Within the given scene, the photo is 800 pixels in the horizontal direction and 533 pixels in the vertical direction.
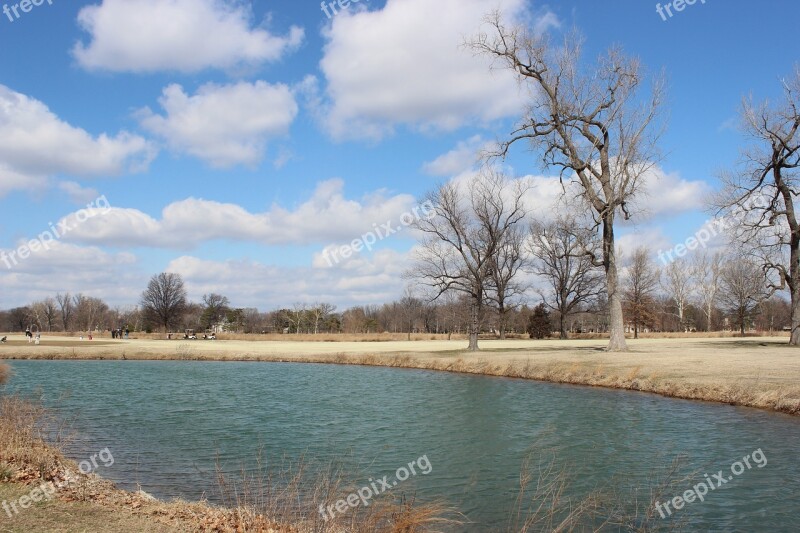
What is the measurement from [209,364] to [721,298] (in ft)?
241

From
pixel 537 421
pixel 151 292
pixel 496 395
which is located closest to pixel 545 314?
pixel 496 395

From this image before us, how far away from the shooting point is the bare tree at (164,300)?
11238 centimetres

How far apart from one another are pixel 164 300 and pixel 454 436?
108 m

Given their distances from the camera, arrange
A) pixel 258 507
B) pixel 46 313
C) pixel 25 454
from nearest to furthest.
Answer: pixel 258 507 < pixel 25 454 < pixel 46 313

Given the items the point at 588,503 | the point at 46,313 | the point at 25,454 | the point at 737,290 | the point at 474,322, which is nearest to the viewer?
the point at 588,503

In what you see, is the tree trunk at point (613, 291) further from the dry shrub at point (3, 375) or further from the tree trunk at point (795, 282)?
the dry shrub at point (3, 375)

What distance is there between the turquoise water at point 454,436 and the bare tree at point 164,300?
89.1 metres

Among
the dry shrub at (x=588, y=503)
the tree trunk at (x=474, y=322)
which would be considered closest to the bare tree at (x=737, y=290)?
the tree trunk at (x=474, y=322)

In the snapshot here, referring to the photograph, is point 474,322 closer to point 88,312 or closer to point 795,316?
point 795,316

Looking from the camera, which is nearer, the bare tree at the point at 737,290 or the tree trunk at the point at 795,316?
the tree trunk at the point at 795,316

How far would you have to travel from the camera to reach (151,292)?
113 metres

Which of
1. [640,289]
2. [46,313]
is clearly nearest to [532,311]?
[640,289]

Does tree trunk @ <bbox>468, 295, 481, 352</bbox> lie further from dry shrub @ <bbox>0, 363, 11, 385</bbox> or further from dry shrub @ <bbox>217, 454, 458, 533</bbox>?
dry shrub @ <bbox>217, 454, 458, 533</bbox>

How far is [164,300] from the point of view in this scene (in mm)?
112562
